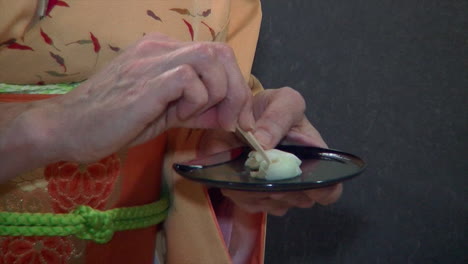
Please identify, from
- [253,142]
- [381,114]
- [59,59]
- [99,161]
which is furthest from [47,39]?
[381,114]

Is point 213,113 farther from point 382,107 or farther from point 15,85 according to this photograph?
point 382,107

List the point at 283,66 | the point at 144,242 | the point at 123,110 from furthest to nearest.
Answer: the point at 283,66
the point at 144,242
the point at 123,110

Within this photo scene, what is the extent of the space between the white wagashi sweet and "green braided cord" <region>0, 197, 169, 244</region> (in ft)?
0.50

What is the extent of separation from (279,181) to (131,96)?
18cm

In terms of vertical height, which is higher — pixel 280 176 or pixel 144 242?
pixel 280 176

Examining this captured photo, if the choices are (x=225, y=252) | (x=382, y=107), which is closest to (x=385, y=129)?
(x=382, y=107)

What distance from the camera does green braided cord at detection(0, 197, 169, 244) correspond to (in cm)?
66

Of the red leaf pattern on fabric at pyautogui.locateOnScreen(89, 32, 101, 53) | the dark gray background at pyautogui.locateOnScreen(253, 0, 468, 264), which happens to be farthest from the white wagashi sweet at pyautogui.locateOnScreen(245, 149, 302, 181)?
the dark gray background at pyautogui.locateOnScreen(253, 0, 468, 264)

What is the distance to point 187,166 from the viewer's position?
67 cm

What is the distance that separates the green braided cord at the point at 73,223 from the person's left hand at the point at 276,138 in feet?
0.45

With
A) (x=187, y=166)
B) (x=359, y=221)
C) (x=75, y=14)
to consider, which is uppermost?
(x=75, y=14)

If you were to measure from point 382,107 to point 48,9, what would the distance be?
0.87 meters

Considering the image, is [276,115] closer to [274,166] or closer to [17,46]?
[274,166]

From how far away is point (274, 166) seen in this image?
667 mm
